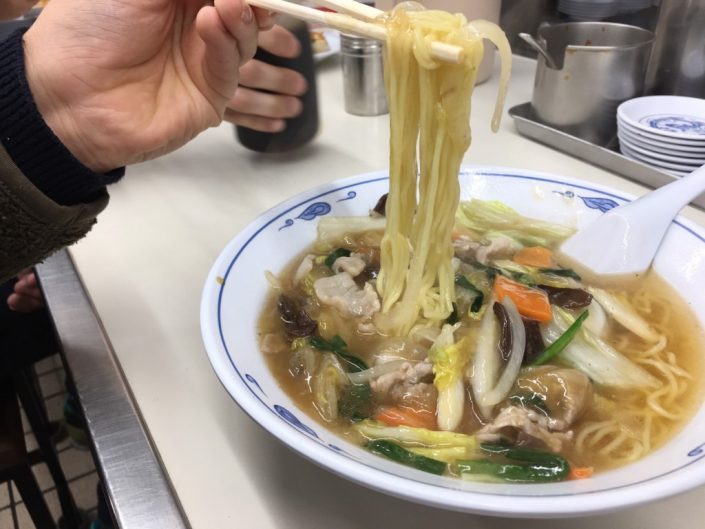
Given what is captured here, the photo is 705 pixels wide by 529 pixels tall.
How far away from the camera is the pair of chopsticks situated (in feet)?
3.81

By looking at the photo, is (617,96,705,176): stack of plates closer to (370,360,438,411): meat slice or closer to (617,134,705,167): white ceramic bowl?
(617,134,705,167): white ceramic bowl

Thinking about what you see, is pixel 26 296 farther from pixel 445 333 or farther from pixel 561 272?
pixel 561 272

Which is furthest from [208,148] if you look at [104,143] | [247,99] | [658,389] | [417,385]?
[658,389]

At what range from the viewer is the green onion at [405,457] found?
0.93m

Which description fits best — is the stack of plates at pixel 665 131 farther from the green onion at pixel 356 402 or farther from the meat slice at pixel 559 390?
the green onion at pixel 356 402

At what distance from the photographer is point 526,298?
1.35m

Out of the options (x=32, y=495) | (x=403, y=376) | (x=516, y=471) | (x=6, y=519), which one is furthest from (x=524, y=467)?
(x=6, y=519)

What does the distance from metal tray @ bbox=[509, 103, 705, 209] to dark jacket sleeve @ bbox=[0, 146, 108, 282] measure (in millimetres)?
1750

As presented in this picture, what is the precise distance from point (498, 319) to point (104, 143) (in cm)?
109

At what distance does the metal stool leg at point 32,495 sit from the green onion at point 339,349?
1242mm

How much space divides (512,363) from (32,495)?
1723 mm

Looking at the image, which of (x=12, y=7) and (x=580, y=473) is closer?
(x=580, y=473)

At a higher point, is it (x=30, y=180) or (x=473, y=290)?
(x=30, y=180)

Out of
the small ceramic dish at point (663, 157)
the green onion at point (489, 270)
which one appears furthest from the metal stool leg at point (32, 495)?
A: the small ceramic dish at point (663, 157)
